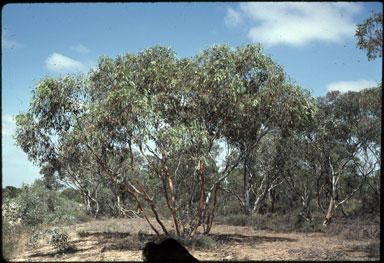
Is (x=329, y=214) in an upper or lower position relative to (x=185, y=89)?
lower

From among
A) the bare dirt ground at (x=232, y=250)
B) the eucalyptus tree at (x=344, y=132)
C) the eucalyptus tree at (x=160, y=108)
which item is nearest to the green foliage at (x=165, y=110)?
the eucalyptus tree at (x=160, y=108)

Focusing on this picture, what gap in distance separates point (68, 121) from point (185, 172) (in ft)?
18.1

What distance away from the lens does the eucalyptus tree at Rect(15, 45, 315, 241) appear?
11969 millimetres

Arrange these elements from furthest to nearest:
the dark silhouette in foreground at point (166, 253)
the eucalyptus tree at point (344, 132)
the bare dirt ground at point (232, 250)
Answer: the eucalyptus tree at point (344, 132) → the bare dirt ground at point (232, 250) → the dark silhouette in foreground at point (166, 253)

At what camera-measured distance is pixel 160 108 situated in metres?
13.3

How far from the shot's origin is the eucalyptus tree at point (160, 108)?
12.0 m

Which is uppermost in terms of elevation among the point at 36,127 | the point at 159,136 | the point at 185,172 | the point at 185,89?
the point at 185,89

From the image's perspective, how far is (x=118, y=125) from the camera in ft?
40.2

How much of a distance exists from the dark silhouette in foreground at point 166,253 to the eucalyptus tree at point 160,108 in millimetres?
4523

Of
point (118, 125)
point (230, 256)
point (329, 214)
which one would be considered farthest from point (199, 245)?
point (329, 214)

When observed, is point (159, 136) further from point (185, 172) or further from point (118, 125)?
point (185, 172)

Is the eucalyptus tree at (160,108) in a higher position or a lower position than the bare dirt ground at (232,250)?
higher

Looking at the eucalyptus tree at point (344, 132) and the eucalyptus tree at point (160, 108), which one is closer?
the eucalyptus tree at point (160, 108)

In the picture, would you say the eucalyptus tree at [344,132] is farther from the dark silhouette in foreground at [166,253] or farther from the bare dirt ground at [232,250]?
the dark silhouette in foreground at [166,253]
